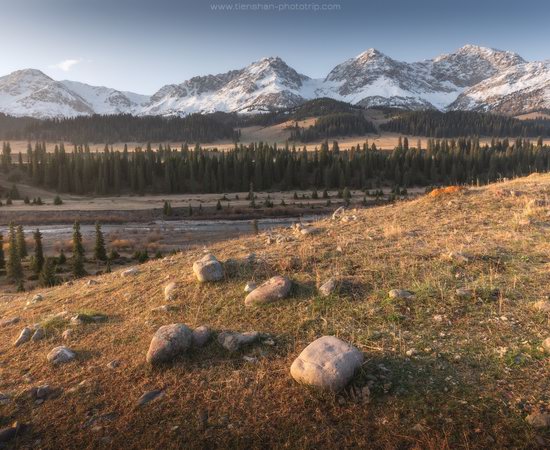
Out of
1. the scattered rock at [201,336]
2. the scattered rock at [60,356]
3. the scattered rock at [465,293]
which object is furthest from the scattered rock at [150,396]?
the scattered rock at [465,293]

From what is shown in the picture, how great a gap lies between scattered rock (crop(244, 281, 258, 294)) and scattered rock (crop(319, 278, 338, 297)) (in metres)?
1.64

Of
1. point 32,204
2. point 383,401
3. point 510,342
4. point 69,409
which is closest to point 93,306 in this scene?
point 69,409

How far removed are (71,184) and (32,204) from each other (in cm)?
2475

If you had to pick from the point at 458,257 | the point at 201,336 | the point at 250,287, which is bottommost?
the point at 201,336

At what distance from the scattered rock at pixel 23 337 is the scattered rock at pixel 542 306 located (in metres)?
10.6

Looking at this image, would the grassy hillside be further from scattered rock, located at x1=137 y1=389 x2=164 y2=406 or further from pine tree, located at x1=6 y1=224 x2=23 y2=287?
pine tree, located at x1=6 y1=224 x2=23 y2=287

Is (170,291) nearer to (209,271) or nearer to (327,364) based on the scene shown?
(209,271)

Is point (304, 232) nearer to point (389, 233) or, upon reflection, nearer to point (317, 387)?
point (389, 233)

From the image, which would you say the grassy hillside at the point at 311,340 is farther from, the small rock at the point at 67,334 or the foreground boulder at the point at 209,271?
the foreground boulder at the point at 209,271

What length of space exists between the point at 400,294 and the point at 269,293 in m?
2.75

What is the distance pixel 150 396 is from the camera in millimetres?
6594

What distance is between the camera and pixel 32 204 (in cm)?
9525

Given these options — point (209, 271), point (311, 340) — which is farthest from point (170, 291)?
point (311, 340)

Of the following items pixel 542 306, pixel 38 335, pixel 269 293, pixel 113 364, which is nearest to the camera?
pixel 542 306
